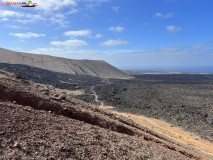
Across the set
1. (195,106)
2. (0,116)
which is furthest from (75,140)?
(195,106)

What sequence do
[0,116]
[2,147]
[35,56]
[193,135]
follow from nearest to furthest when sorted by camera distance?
[2,147]
[0,116]
[193,135]
[35,56]

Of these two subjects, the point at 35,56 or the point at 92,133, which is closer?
the point at 92,133

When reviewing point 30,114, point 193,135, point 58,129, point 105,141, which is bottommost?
point 193,135

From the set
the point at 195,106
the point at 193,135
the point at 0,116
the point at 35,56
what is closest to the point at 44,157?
the point at 0,116

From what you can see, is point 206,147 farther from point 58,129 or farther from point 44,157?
point 44,157

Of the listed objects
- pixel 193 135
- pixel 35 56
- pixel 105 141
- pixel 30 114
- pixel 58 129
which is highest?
pixel 35 56

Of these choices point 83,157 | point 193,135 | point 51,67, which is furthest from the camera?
point 51,67

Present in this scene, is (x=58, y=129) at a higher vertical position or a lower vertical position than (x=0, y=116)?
lower

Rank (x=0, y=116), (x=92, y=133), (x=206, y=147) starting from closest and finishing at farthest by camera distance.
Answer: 1. (x=0, y=116)
2. (x=92, y=133)
3. (x=206, y=147)

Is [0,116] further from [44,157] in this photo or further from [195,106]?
[195,106]
